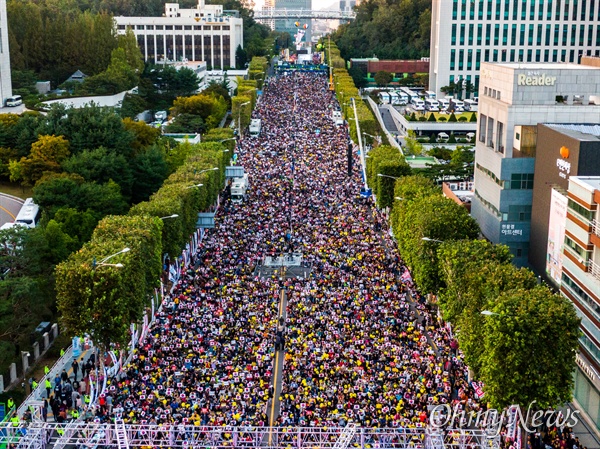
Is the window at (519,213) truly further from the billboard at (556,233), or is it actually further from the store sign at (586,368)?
the store sign at (586,368)

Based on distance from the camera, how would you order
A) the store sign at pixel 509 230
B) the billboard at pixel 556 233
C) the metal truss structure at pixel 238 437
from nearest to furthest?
the metal truss structure at pixel 238 437 < the billboard at pixel 556 233 < the store sign at pixel 509 230

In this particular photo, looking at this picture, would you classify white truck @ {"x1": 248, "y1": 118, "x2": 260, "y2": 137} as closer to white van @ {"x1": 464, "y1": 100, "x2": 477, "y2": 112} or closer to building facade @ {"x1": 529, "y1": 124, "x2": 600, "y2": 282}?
white van @ {"x1": 464, "y1": 100, "x2": 477, "y2": 112}

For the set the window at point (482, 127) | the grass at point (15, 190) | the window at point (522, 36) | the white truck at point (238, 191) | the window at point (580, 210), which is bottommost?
the white truck at point (238, 191)

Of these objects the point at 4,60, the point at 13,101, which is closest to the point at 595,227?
the point at 13,101

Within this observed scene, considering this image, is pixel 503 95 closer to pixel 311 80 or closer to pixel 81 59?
pixel 81 59

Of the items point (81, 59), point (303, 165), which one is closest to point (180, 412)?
point (303, 165)

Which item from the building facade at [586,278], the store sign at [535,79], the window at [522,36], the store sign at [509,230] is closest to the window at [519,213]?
the store sign at [509,230]

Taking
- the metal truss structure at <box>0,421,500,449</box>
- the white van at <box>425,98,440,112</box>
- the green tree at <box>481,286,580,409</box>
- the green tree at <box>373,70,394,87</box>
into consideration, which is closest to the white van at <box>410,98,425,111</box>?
the white van at <box>425,98,440,112</box>
